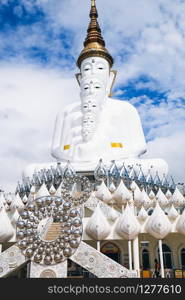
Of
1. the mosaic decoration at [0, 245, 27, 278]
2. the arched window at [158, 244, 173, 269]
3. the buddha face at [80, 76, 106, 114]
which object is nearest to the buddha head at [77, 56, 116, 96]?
the buddha face at [80, 76, 106, 114]

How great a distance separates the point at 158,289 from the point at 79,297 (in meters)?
2.05

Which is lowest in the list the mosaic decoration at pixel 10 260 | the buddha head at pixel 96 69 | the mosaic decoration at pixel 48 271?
the mosaic decoration at pixel 48 271

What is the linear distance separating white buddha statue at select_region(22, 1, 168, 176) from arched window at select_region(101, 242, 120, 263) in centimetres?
1070

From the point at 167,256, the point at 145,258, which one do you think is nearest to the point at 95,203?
the point at 145,258

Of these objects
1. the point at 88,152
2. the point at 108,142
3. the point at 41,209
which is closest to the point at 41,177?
the point at 88,152

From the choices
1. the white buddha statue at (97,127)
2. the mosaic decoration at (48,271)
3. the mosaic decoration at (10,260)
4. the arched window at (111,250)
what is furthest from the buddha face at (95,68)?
the mosaic decoration at (48,271)

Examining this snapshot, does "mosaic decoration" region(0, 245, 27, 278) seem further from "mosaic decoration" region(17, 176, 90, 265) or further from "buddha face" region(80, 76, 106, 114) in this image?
"buddha face" region(80, 76, 106, 114)

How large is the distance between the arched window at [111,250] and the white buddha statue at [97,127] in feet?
35.1

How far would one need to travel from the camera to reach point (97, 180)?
25828mm

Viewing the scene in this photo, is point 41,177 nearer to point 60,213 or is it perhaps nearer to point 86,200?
point 86,200

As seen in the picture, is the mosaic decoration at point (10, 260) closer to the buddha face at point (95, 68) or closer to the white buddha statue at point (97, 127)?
the white buddha statue at point (97, 127)

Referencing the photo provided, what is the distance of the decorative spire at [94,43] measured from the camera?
32.1 m

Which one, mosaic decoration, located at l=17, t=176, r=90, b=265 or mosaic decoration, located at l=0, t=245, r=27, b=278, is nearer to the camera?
mosaic decoration, located at l=17, t=176, r=90, b=265

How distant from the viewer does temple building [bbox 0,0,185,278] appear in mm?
10453
